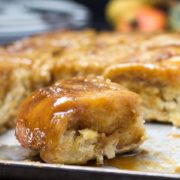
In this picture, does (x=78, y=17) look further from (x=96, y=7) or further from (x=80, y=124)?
(x=80, y=124)

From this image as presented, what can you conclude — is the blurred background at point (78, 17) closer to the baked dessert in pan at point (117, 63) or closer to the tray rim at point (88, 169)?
the baked dessert in pan at point (117, 63)

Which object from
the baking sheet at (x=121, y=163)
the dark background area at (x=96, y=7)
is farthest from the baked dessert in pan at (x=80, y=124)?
the dark background area at (x=96, y=7)

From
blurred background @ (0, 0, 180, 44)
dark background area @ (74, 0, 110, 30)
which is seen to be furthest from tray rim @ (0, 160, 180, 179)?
dark background area @ (74, 0, 110, 30)

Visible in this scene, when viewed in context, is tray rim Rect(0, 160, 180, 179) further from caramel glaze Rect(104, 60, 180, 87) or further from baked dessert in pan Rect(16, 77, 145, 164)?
caramel glaze Rect(104, 60, 180, 87)

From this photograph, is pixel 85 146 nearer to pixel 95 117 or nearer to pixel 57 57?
pixel 95 117

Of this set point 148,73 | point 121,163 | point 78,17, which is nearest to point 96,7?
point 78,17
